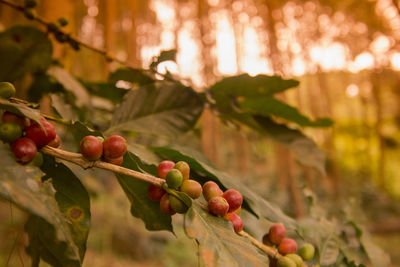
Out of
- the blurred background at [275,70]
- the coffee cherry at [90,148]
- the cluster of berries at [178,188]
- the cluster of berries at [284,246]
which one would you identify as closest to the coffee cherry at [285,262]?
the cluster of berries at [284,246]

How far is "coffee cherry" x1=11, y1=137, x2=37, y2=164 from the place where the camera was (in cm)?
25

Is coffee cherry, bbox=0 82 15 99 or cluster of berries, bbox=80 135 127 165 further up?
coffee cherry, bbox=0 82 15 99

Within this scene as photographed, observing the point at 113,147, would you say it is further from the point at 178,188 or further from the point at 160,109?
the point at 160,109

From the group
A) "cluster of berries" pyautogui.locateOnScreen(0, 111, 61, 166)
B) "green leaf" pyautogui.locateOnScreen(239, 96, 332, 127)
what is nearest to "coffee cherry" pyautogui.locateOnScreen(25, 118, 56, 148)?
"cluster of berries" pyautogui.locateOnScreen(0, 111, 61, 166)

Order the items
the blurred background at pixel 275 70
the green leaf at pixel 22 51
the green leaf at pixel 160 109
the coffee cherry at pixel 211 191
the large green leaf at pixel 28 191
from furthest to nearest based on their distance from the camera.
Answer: the blurred background at pixel 275 70, the green leaf at pixel 22 51, the green leaf at pixel 160 109, the coffee cherry at pixel 211 191, the large green leaf at pixel 28 191

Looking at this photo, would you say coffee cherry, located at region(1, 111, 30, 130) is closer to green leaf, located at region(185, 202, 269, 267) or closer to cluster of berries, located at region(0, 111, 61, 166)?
cluster of berries, located at region(0, 111, 61, 166)

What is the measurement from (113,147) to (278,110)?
15.6 inches

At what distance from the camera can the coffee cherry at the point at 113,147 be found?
0.29m

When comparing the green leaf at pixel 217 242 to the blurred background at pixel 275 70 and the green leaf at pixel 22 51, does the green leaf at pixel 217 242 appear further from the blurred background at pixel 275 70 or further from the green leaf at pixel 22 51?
the blurred background at pixel 275 70

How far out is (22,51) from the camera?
0.63 m

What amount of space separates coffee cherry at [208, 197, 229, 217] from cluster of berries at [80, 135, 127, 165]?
0.10 meters

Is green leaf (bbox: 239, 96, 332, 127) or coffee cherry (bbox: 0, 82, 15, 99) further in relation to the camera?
green leaf (bbox: 239, 96, 332, 127)

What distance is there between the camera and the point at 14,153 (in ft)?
0.82

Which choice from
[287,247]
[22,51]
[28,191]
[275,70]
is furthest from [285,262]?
[275,70]
